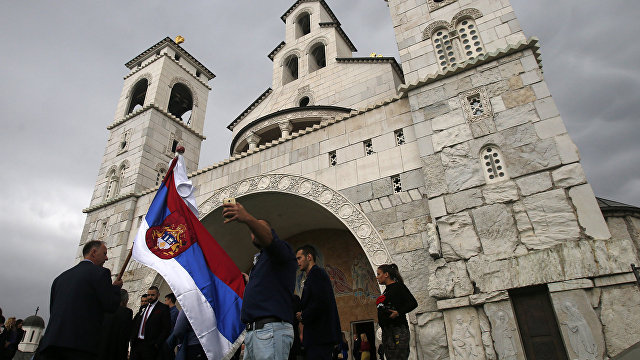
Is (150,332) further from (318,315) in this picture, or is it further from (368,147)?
(368,147)

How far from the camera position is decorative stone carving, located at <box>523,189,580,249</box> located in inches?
230

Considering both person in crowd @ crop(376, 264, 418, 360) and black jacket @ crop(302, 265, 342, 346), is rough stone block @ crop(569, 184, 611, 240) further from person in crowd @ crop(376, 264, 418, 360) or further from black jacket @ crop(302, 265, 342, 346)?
black jacket @ crop(302, 265, 342, 346)

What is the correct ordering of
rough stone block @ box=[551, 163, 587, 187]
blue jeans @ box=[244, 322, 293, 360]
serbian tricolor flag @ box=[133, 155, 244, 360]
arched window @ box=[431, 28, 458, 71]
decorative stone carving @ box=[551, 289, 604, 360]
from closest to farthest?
blue jeans @ box=[244, 322, 293, 360] → serbian tricolor flag @ box=[133, 155, 244, 360] → decorative stone carving @ box=[551, 289, 604, 360] → rough stone block @ box=[551, 163, 587, 187] → arched window @ box=[431, 28, 458, 71]

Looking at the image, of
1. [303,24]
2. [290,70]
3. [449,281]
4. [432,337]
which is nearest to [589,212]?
[449,281]

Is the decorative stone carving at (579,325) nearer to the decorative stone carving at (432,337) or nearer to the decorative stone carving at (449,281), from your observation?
the decorative stone carving at (449,281)

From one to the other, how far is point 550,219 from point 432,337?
→ 274 cm

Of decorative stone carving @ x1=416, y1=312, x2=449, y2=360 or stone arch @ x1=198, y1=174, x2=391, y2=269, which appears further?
stone arch @ x1=198, y1=174, x2=391, y2=269

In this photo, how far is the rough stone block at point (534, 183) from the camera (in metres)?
6.27

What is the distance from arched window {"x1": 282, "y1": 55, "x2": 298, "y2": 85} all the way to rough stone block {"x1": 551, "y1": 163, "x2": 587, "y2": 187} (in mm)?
13121

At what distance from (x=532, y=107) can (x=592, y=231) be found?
2.49 metres

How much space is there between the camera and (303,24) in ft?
63.4

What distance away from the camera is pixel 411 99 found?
845cm

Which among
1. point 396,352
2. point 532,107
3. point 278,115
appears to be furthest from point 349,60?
point 396,352

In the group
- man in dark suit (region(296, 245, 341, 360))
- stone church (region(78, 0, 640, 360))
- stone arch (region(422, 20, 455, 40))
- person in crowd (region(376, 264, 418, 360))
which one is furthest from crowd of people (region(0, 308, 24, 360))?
stone arch (region(422, 20, 455, 40))
